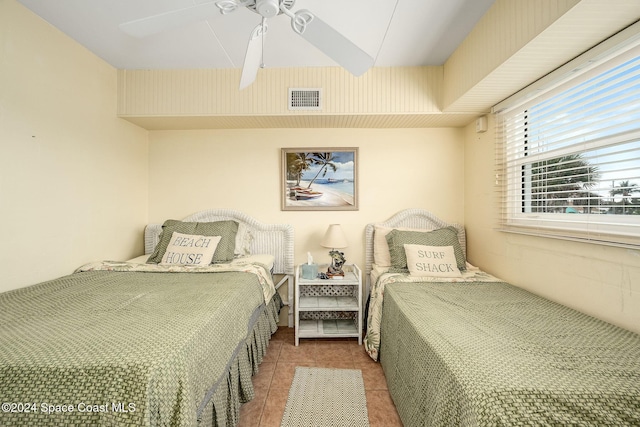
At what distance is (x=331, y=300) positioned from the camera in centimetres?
249

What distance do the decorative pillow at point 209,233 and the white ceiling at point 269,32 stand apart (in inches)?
54.2

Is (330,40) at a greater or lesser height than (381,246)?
greater

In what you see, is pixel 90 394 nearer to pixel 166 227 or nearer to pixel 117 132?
pixel 166 227

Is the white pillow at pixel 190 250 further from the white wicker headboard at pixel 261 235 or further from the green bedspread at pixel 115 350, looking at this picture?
the green bedspread at pixel 115 350

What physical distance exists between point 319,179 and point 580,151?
6.25 ft

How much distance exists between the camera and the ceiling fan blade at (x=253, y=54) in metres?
1.30

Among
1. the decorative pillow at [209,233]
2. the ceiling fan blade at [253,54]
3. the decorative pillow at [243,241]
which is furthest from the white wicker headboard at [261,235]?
the ceiling fan blade at [253,54]

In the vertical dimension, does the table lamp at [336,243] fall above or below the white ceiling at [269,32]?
below

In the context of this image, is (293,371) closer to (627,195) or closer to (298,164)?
(298,164)

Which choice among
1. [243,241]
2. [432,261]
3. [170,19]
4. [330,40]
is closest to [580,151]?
[432,261]

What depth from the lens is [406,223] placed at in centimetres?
275

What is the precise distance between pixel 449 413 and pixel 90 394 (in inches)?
45.3

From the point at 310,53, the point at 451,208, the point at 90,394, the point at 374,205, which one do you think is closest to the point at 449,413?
the point at 90,394

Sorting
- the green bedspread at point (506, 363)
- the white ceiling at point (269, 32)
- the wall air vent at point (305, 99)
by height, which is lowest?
the green bedspread at point (506, 363)
